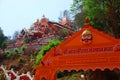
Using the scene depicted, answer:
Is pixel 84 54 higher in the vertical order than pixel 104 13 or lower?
lower

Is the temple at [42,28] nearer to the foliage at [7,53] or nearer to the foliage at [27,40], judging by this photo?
the foliage at [27,40]

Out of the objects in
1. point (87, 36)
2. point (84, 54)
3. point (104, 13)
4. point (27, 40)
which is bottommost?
point (84, 54)

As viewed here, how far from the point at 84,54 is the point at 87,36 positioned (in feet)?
1.69

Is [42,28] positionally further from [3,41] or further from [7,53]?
[7,53]

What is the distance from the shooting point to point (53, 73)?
856 centimetres

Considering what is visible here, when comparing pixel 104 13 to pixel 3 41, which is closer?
pixel 104 13

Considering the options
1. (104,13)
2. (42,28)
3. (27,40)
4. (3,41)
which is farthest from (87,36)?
(3,41)

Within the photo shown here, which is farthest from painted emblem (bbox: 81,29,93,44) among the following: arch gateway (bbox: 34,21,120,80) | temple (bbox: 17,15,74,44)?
temple (bbox: 17,15,74,44)

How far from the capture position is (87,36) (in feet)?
26.3

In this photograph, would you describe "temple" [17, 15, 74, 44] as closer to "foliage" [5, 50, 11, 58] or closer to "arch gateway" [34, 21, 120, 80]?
"foliage" [5, 50, 11, 58]

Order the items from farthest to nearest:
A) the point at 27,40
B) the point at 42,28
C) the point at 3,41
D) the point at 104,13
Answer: the point at 3,41
the point at 42,28
the point at 27,40
the point at 104,13

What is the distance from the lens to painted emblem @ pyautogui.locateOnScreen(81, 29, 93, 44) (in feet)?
26.4

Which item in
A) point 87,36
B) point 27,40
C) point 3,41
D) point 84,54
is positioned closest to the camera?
point 87,36

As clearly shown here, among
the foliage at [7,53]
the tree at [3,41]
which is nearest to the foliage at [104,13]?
the foliage at [7,53]
